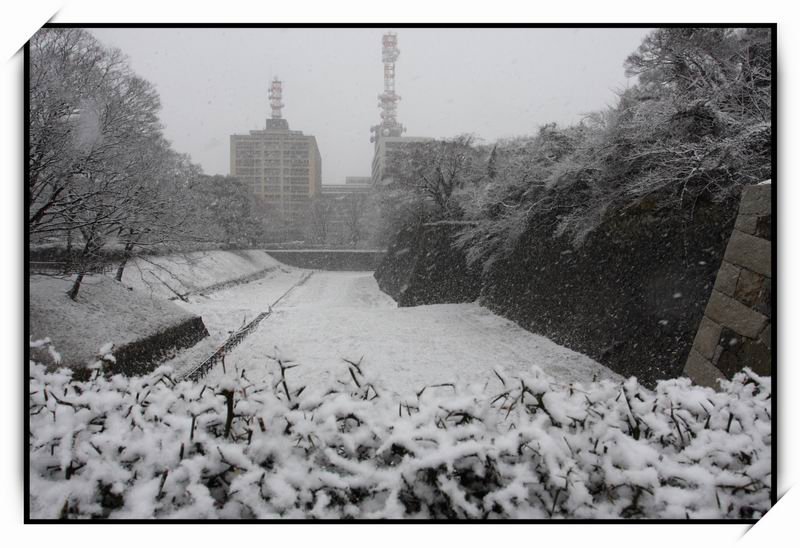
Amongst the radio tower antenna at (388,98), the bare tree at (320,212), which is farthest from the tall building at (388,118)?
the bare tree at (320,212)

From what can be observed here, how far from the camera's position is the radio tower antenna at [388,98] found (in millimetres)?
2443

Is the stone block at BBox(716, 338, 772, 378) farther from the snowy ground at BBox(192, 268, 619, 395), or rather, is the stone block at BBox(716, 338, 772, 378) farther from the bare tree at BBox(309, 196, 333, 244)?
the bare tree at BBox(309, 196, 333, 244)

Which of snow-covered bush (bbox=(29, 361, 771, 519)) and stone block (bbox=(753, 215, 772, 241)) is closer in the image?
snow-covered bush (bbox=(29, 361, 771, 519))

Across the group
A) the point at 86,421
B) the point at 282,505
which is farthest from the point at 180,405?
the point at 282,505

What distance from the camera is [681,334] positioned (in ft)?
10.8

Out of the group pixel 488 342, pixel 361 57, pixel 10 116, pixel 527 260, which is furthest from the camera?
pixel 527 260

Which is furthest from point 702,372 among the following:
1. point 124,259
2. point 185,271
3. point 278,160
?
point 185,271

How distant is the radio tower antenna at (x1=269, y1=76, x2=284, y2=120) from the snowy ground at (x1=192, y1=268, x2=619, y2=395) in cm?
178

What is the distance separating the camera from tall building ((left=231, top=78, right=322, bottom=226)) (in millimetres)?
3182

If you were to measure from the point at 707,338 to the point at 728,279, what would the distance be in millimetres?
362

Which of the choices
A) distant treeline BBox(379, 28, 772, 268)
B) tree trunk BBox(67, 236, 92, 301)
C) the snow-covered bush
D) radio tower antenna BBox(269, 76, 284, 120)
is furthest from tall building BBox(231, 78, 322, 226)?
the snow-covered bush
